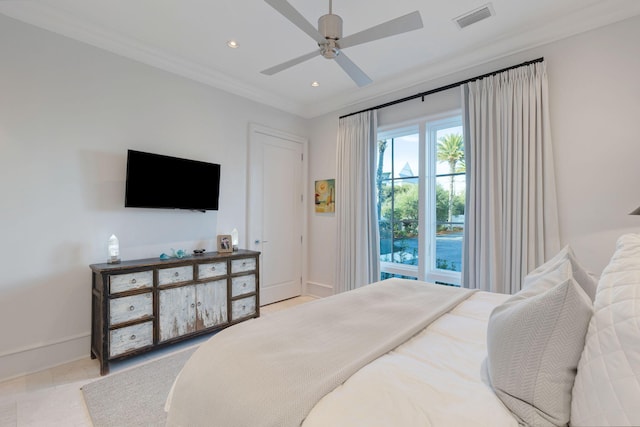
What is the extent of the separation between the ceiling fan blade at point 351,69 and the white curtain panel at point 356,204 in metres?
1.51

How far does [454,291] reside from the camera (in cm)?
212

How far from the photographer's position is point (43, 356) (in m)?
2.51

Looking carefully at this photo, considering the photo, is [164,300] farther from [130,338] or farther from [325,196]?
[325,196]

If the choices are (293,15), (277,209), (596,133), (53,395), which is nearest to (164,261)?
(53,395)

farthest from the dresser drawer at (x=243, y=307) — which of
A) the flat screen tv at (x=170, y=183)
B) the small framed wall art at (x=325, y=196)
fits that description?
the small framed wall art at (x=325, y=196)

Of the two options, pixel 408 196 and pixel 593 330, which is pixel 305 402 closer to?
pixel 593 330

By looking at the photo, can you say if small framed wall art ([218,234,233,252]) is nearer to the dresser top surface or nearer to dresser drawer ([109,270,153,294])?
the dresser top surface

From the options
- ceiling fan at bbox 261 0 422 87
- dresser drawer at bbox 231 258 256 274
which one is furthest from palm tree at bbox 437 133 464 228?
dresser drawer at bbox 231 258 256 274

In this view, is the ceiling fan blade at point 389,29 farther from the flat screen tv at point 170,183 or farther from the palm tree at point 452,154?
the flat screen tv at point 170,183

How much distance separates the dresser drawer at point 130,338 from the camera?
247 centimetres

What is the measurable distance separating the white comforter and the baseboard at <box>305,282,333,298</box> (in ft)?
10.3

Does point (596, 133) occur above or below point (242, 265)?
above

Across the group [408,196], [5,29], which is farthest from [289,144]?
[5,29]

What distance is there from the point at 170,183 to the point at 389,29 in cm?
251
